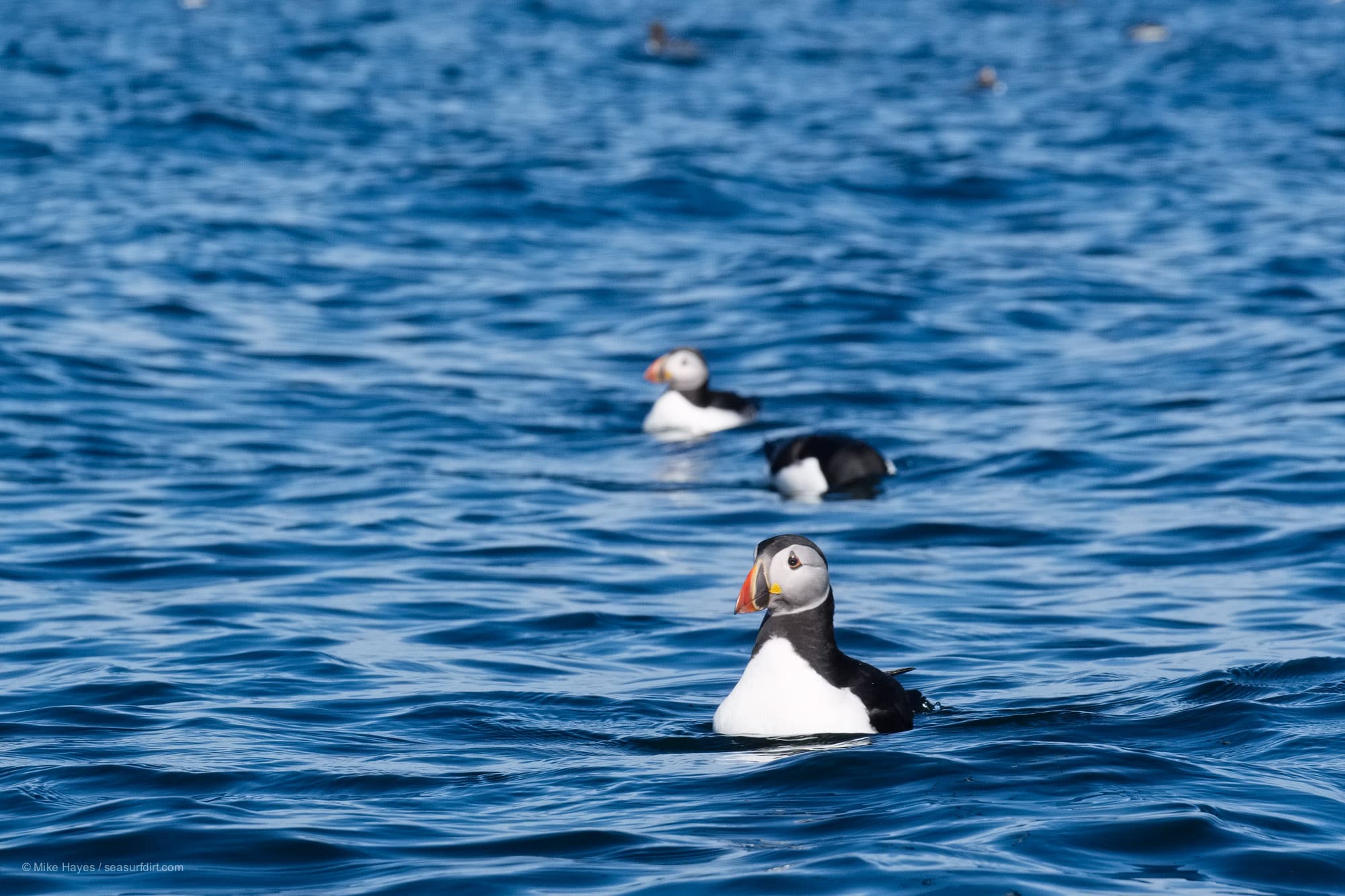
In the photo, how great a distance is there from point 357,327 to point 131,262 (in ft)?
12.8

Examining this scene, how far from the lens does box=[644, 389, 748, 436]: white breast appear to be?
1767cm

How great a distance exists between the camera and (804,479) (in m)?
15.0

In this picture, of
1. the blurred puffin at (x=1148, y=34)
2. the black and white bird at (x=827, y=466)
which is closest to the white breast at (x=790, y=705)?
the black and white bird at (x=827, y=466)

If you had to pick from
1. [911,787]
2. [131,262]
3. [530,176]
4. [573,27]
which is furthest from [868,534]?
[573,27]

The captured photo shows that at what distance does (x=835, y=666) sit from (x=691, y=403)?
31.4 ft

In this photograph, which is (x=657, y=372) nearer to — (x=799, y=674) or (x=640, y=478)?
(x=640, y=478)

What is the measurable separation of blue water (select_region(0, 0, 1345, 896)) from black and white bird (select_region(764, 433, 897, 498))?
0.27m

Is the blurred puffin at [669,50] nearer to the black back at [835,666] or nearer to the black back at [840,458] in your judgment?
the black back at [840,458]

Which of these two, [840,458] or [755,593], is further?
[840,458]

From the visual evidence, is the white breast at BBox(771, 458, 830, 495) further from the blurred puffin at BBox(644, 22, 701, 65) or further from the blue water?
the blurred puffin at BBox(644, 22, 701, 65)

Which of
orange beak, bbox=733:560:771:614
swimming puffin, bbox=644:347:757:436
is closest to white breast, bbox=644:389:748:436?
swimming puffin, bbox=644:347:757:436

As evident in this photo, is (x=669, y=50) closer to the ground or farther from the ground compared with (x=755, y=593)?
farther from the ground

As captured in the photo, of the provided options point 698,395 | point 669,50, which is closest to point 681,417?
point 698,395

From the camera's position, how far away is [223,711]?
8.88 metres
